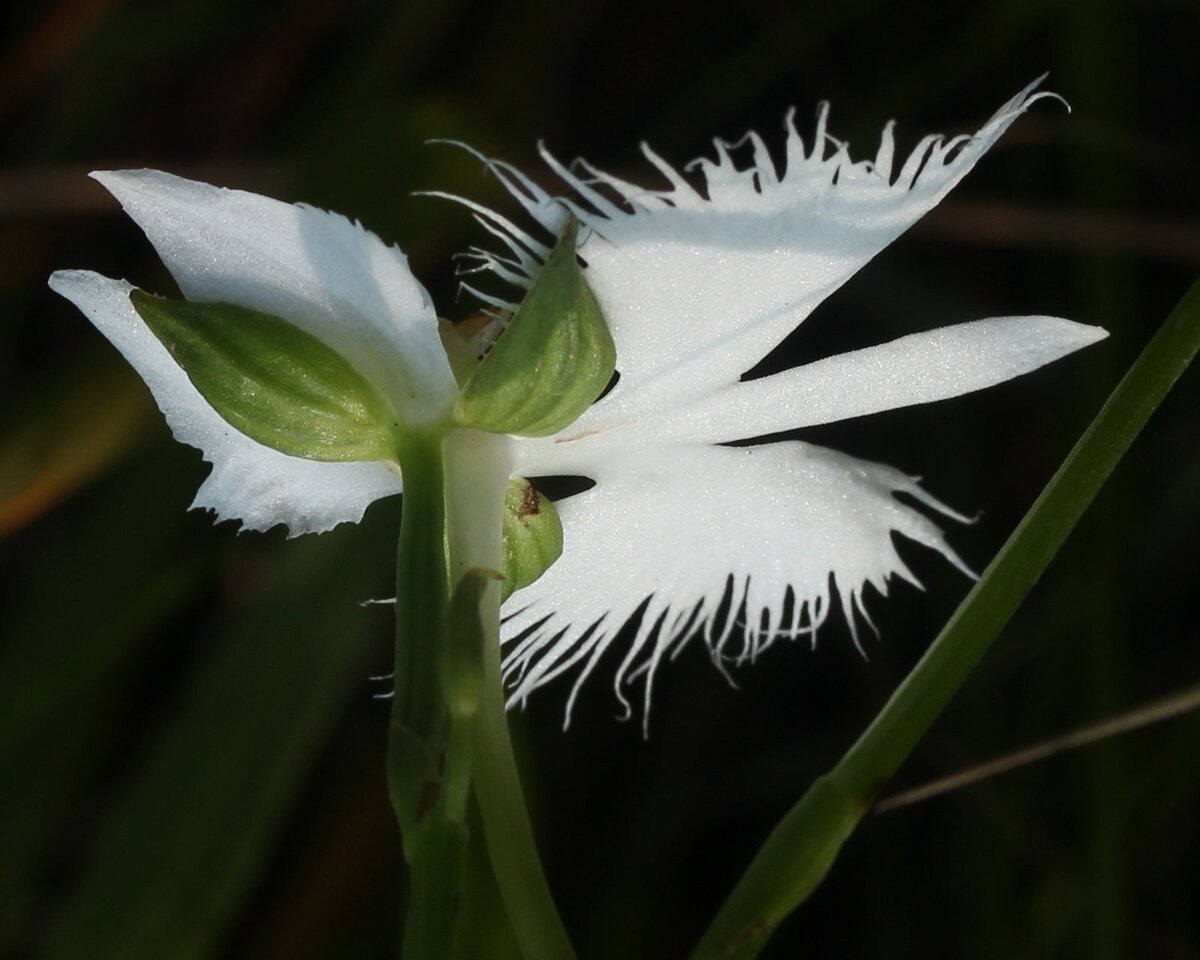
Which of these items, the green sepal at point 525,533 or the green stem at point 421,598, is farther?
the green sepal at point 525,533

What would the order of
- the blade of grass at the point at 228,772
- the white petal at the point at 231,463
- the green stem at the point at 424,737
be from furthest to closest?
the blade of grass at the point at 228,772, the white petal at the point at 231,463, the green stem at the point at 424,737

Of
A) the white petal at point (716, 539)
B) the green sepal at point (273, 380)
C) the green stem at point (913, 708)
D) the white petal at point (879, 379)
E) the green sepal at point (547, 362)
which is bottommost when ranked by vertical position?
the green stem at point (913, 708)

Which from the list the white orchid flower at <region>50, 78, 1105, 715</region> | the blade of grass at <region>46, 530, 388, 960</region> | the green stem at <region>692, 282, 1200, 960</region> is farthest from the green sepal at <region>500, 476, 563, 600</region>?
the blade of grass at <region>46, 530, 388, 960</region>

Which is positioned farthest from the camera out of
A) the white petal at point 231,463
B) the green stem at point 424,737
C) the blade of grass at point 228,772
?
the blade of grass at point 228,772

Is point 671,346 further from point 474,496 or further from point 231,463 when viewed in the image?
point 231,463

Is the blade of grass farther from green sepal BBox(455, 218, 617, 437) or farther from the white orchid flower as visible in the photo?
green sepal BBox(455, 218, 617, 437)

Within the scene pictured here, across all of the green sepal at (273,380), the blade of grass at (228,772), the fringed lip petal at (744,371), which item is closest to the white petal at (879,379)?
the fringed lip petal at (744,371)

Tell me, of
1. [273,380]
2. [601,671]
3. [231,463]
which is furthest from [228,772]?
[273,380]

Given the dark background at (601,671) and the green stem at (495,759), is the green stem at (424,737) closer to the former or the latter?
the green stem at (495,759)

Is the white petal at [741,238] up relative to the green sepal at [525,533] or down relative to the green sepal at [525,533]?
up

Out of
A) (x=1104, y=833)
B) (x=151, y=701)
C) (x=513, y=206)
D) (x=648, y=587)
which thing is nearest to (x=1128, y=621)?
(x=1104, y=833)
